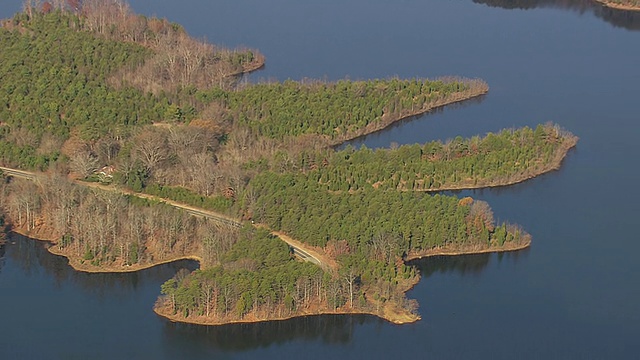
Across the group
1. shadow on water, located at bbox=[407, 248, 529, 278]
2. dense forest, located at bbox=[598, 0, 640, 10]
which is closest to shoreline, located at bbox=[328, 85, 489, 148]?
shadow on water, located at bbox=[407, 248, 529, 278]

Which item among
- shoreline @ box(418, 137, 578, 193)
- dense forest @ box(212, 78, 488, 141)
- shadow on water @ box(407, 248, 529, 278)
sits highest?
dense forest @ box(212, 78, 488, 141)

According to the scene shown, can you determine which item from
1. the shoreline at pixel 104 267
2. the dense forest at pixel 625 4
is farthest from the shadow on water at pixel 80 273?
the dense forest at pixel 625 4

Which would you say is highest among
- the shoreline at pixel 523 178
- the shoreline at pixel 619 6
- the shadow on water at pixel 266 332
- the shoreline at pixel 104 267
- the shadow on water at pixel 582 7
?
the shoreline at pixel 619 6

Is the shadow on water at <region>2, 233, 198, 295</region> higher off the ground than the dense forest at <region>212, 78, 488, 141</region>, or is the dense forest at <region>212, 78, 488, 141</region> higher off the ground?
the dense forest at <region>212, 78, 488, 141</region>

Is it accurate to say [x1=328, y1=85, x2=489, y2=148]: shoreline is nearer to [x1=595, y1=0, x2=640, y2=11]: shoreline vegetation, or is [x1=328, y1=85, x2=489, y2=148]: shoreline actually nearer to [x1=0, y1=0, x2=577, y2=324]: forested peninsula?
[x1=0, y1=0, x2=577, y2=324]: forested peninsula

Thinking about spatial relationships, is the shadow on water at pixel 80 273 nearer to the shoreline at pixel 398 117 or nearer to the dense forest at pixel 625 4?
the shoreline at pixel 398 117

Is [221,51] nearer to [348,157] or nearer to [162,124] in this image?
[162,124]

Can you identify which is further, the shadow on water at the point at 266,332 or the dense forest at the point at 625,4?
the dense forest at the point at 625,4
